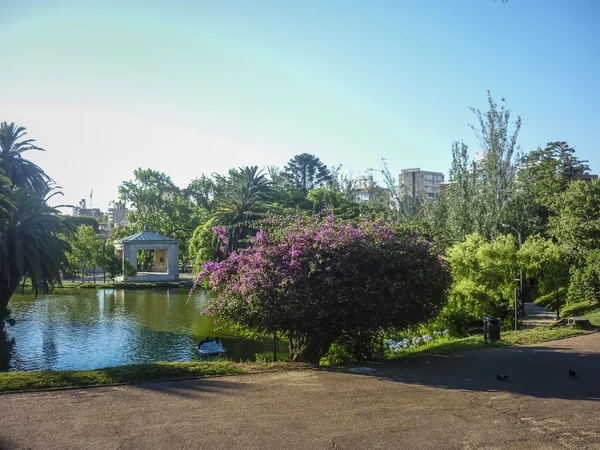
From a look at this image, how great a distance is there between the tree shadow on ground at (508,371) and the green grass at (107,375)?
10.4 ft

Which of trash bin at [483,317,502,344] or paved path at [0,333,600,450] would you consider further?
trash bin at [483,317,502,344]

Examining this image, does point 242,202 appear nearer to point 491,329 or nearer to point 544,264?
point 544,264

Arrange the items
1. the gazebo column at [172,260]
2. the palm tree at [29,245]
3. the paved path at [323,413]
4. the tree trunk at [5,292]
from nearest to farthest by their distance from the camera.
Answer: the paved path at [323,413]
the palm tree at [29,245]
the tree trunk at [5,292]
the gazebo column at [172,260]

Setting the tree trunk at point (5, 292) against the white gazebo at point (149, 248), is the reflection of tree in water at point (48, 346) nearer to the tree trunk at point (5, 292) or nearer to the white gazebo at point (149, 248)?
the tree trunk at point (5, 292)

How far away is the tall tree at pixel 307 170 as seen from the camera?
105375 mm

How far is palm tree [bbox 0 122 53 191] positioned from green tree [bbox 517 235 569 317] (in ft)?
118

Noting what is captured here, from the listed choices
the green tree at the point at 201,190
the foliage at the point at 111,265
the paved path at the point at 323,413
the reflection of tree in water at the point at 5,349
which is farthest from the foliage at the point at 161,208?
the paved path at the point at 323,413

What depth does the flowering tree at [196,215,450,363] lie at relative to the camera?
12.2 m

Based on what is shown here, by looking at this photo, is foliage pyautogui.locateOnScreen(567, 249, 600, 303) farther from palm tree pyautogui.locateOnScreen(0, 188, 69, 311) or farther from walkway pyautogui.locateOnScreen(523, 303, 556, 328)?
palm tree pyautogui.locateOnScreen(0, 188, 69, 311)

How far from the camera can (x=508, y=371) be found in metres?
11.6

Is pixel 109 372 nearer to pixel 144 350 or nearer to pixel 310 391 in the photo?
pixel 310 391

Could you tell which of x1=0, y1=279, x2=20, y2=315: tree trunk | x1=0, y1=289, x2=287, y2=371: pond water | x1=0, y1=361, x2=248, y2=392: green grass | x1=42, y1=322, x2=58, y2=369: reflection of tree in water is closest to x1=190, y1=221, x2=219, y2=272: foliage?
x1=0, y1=289, x2=287, y2=371: pond water

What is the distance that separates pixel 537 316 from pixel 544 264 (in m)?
5.71

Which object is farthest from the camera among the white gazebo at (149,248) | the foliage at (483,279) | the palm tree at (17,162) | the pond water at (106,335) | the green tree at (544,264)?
the white gazebo at (149,248)
